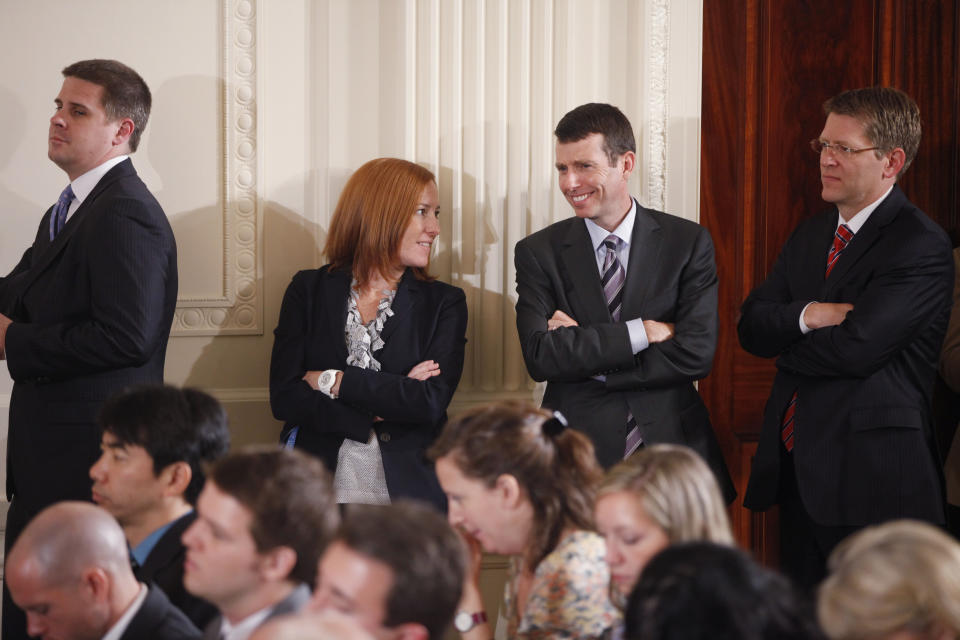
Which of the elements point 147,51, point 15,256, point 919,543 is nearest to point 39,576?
point 919,543

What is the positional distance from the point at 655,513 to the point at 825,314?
4.72ft

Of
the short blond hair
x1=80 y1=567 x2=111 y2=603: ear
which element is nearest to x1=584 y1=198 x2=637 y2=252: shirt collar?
the short blond hair

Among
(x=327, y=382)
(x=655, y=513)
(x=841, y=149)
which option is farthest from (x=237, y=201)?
(x=655, y=513)

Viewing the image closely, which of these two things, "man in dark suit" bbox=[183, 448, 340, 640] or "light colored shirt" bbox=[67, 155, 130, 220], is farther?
"light colored shirt" bbox=[67, 155, 130, 220]

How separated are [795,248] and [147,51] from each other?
89.2 inches

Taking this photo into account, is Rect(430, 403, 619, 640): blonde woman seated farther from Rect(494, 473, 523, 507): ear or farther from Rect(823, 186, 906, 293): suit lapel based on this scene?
Rect(823, 186, 906, 293): suit lapel

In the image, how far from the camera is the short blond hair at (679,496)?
1875 mm

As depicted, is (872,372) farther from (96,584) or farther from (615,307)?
(96,584)

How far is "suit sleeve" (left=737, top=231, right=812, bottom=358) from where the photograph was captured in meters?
3.16

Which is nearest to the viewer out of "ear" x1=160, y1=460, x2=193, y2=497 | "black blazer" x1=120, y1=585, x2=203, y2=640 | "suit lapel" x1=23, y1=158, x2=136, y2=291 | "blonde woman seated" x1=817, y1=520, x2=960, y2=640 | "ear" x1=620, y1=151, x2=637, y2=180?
"blonde woman seated" x1=817, y1=520, x2=960, y2=640

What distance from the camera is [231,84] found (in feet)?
12.2

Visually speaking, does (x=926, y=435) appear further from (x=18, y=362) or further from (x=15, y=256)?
(x=15, y=256)

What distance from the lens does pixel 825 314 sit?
310 cm

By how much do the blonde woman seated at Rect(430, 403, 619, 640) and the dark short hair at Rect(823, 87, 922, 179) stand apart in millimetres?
1518
